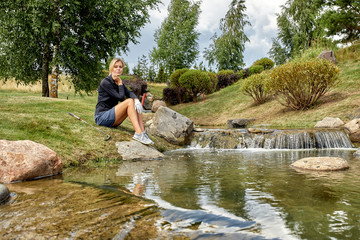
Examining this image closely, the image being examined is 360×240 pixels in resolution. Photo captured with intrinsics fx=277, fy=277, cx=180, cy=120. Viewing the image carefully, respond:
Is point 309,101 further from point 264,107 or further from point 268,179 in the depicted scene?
point 268,179

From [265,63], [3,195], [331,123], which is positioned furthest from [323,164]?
[265,63]

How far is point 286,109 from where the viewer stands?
18.3m

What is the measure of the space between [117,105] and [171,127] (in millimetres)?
3736

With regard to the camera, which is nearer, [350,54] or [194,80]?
[350,54]

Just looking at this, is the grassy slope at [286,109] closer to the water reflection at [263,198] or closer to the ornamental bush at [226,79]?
the ornamental bush at [226,79]

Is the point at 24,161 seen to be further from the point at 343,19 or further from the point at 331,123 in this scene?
the point at 343,19

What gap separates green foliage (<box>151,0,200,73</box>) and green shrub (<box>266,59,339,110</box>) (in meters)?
27.0

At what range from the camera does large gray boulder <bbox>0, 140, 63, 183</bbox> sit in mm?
4668

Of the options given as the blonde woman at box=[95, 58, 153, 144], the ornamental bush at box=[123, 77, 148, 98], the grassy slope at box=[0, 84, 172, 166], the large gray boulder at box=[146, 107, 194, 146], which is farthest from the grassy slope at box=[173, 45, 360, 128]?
the grassy slope at box=[0, 84, 172, 166]

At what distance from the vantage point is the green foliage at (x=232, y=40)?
4641 cm

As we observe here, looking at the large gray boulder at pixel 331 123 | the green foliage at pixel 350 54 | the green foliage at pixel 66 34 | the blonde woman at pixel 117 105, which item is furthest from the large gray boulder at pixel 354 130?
the green foliage at pixel 350 54

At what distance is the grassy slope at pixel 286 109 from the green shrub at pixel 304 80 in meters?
0.69

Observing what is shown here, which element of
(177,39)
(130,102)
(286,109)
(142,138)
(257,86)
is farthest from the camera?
(177,39)

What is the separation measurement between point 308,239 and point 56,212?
7.72 feet
